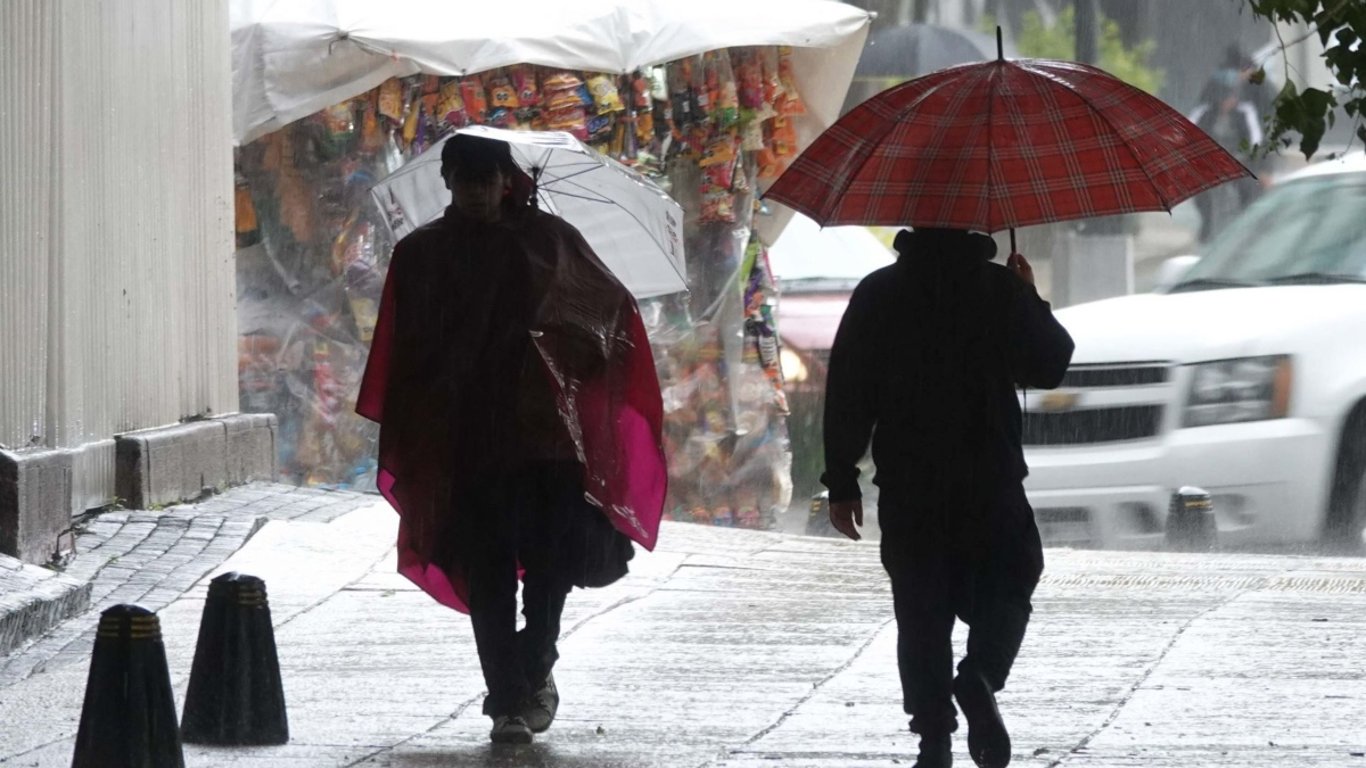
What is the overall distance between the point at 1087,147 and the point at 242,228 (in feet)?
25.9

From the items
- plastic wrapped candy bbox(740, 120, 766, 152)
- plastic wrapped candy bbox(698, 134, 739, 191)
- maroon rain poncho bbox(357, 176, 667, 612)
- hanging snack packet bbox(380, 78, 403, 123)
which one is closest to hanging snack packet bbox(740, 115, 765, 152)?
plastic wrapped candy bbox(740, 120, 766, 152)

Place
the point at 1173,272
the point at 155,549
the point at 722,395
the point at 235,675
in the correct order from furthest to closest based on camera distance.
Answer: the point at 722,395
the point at 1173,272
the point at 155,549
the point at 235,675

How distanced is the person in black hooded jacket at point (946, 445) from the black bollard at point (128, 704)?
1.68 m

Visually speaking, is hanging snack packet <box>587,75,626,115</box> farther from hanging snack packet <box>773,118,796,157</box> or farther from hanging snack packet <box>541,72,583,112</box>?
hanging snack packet <box>773,118,796,157</box>

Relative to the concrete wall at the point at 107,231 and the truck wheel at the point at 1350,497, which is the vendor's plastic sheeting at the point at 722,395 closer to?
the concrete wall at the point at 107,231

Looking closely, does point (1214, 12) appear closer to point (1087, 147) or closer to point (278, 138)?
point (278, 138)

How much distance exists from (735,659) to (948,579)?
7.34 ft

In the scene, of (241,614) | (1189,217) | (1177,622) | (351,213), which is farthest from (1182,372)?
(1189,217)

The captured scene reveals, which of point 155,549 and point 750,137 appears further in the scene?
point 750,137

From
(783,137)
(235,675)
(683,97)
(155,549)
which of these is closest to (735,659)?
(235,675)

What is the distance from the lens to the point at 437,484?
19.4 feet

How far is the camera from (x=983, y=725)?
5.00 metres

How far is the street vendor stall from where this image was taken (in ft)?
37.8

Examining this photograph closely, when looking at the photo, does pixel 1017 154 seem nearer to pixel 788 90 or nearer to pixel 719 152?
pixel 719 152
